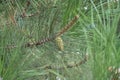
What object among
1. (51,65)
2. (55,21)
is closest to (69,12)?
(55,21)

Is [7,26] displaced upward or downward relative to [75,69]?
upward

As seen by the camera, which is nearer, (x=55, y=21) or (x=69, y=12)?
(x=69, y=12)

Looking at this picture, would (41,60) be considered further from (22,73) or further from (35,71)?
(22,73)

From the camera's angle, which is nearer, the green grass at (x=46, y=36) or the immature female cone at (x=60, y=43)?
the green grass at (x=46, y=36)

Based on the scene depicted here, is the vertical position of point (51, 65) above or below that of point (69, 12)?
below

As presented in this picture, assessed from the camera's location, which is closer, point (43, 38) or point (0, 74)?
point (0, 74)

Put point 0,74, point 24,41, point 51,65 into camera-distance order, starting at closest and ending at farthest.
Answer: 1. point 0,74
2. point 24,41
3. point 51,65

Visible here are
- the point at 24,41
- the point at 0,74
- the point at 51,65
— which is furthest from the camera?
the point at 51,65

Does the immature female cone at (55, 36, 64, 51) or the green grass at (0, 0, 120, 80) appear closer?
the green grass at (0, 0, 120, 80)

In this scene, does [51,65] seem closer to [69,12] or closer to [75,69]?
[75,69]
